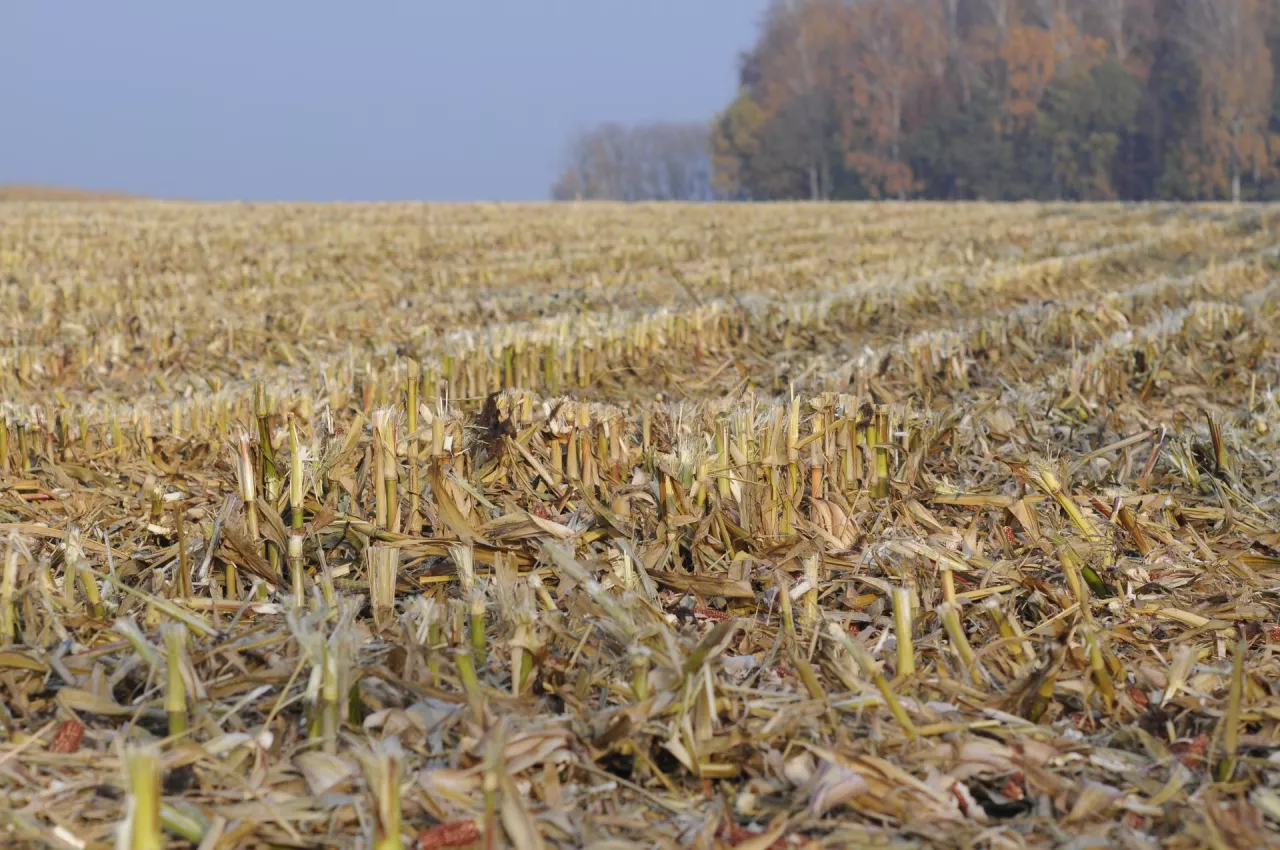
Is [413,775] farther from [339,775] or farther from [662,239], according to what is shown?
[662,239]

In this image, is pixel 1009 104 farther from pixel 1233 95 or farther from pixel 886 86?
pixel 1233 95

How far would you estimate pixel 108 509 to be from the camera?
4039mm

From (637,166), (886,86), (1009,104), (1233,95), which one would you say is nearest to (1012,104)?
(1009,104)

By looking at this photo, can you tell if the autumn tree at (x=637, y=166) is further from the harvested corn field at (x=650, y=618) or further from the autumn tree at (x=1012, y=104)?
the harvested corn field at (x=650, y=618)

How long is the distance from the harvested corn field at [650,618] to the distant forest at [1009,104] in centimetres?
4943

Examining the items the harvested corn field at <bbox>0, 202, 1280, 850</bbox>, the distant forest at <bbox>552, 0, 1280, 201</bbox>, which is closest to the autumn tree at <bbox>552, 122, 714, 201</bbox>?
the distant forest at <bbox>552, 0, 1280, 201</bbox>

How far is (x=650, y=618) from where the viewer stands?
2787mm

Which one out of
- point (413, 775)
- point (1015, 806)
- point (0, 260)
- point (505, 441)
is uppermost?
point (0, 260)

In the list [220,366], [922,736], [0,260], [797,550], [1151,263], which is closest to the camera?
[922,736]

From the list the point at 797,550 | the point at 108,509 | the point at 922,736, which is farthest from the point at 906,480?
the point at 108,509

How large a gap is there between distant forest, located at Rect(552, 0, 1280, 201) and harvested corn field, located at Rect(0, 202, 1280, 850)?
49.4 meters

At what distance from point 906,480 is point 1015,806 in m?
1.79

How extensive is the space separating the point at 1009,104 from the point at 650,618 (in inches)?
2245

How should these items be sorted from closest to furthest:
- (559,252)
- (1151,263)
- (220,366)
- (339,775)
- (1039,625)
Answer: (339,775), (1039,625), (220,366), (1151,263), (559,252)
